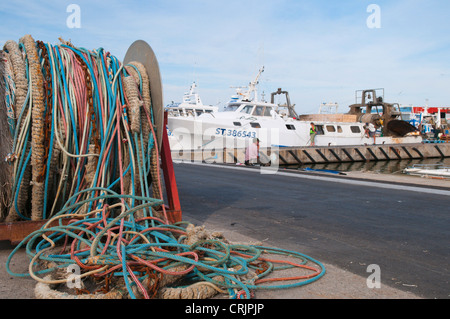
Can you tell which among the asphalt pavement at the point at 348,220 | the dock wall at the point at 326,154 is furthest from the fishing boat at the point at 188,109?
the asphalt pavement at the point at 348,220

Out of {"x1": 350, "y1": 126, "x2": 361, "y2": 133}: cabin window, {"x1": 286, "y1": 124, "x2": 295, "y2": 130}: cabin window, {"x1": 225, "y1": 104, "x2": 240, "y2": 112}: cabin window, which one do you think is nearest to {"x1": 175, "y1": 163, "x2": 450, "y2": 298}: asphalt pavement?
{"x1": 225, "y1": 104, "x2": 240, "y2": 112}: cabin window

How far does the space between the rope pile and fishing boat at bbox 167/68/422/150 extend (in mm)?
13047

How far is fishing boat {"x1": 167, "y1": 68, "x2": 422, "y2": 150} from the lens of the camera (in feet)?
81.8

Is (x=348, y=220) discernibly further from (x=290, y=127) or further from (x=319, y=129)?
(x=319, y=129)

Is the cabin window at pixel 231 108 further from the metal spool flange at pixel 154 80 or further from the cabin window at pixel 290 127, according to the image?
the metal spool flange at pixel 154 80

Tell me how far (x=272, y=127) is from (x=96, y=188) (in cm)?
2397

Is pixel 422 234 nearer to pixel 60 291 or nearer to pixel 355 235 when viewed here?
pixel 355 235

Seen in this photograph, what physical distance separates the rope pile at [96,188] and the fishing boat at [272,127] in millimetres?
13047

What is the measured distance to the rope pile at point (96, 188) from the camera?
3.31 meters

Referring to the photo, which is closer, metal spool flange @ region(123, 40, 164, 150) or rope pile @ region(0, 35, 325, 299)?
rope pile @ region(0, 35, 325, 299)

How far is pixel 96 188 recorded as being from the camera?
13.8ft

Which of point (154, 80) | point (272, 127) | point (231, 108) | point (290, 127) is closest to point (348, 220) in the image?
point (154, 80)

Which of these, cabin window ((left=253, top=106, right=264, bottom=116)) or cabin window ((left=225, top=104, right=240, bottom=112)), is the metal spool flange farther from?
cabin window ((left=225, top=104, right=240, bottom=112))
